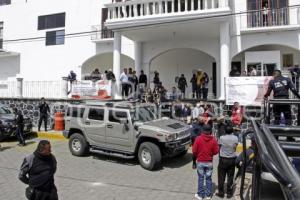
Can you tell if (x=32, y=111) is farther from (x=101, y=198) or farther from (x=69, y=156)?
(x=101, y=198)

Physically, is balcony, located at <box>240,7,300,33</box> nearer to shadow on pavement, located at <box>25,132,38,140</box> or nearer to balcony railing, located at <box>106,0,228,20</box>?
balcony railing, located at <box>106,0,228,20</box>

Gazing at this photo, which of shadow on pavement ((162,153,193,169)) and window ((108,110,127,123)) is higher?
window ((108,110,127,123))

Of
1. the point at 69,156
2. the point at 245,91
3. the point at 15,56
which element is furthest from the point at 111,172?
the point at 15,56

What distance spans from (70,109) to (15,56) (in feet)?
46.2

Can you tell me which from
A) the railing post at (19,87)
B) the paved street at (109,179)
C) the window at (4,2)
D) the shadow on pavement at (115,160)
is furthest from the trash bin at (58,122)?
the window at (4,2)

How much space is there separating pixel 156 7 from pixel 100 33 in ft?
17.9

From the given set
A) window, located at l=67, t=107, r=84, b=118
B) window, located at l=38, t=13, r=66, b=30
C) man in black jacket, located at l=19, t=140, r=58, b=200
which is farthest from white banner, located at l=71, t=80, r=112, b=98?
man in black jacket, located at l=19, t=140, r=58, b=200

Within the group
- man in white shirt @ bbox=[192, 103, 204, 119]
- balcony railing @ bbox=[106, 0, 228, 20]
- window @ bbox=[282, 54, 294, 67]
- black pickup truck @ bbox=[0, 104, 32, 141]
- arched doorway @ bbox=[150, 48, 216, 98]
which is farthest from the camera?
arched doorway @ bbox=[150, 48, 216, 98]

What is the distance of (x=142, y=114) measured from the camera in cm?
1117

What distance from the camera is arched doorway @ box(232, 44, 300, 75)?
55.5 feet

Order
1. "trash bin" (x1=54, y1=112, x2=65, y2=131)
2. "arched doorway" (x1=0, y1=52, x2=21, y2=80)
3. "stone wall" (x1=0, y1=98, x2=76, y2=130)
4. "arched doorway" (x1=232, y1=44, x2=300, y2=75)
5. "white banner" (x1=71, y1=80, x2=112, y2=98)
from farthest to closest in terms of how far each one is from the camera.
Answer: "arched doorway" (x1=0, y1=52, x2=21, y2=80) < "stone wall" (x1=0, y1=98, x2=76, y2=130) < "white banner" (x1=71, y1=80, x2=112, y2=98) < "trash bin" (x1=54, y1=112, x2=65, y2=131) < "arched doorway" (x1=232, y1=44, x2=300, y2=75)

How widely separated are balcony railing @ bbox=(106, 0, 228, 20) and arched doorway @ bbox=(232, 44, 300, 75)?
365 cm

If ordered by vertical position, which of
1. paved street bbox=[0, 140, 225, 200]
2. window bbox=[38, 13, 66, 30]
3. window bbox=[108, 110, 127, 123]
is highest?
window bbox=[38, 13, 66, 30]

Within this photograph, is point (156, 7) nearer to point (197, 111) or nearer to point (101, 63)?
point (197, 111)
